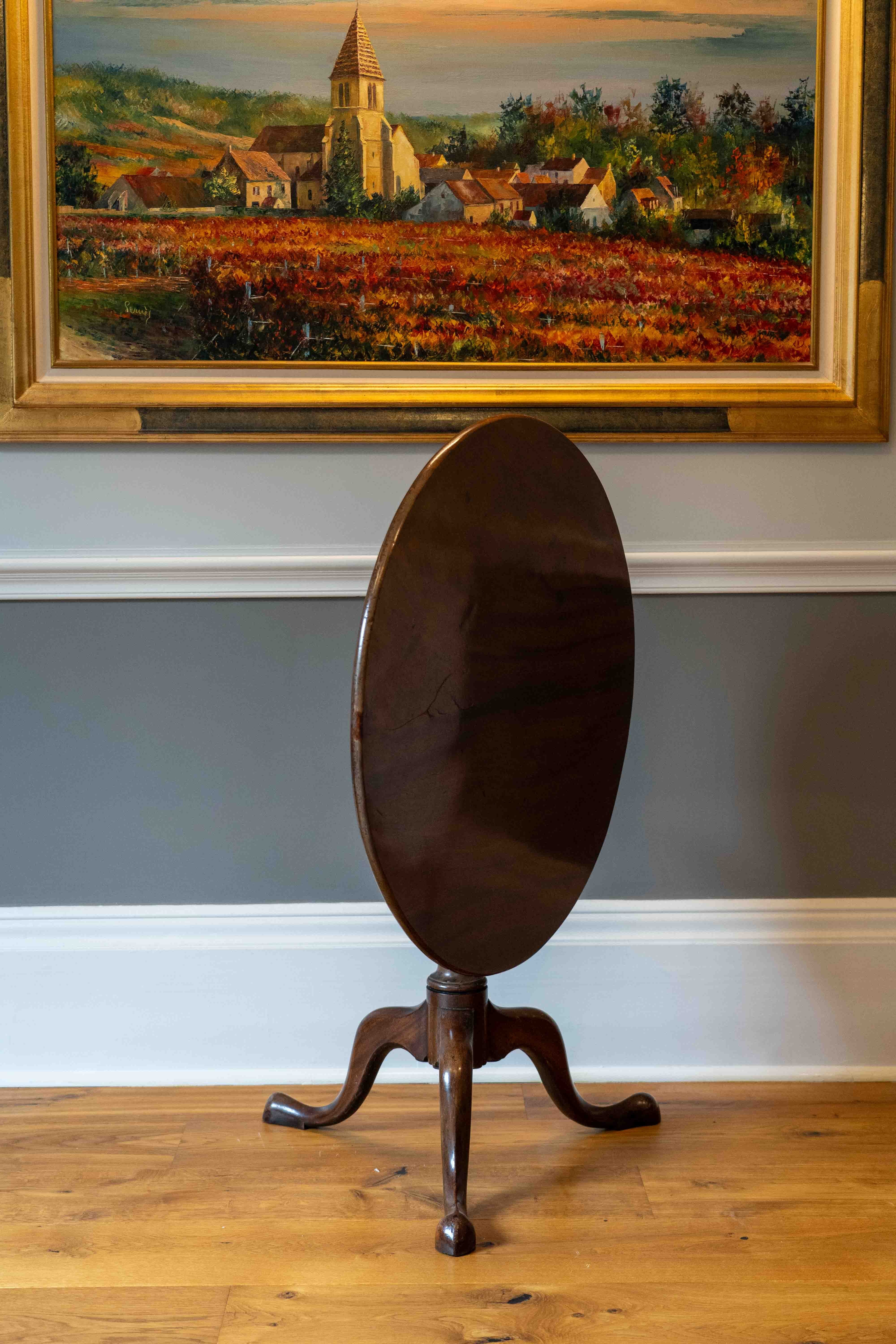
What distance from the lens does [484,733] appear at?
121cm

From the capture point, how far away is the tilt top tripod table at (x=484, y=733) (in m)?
1.12

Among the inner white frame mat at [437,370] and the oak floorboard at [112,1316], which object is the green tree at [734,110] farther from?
the oak floorboard at [112,1316]

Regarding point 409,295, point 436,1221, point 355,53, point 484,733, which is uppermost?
point 355,53

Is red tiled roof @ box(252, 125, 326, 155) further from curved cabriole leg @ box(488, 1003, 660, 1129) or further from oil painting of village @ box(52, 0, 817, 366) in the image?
curved cabriole leg @ box(488, 1003, 660, 1129)

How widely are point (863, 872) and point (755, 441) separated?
2.47ft

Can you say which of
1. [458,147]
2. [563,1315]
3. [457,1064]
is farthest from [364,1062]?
[458,147]

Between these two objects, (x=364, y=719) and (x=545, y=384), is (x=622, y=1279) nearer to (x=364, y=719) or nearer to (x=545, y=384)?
(x=364, y=719)

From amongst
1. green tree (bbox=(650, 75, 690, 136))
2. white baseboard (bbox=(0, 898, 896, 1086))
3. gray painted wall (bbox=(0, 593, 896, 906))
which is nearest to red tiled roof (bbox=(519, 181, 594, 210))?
green tree (bbox=(650, 75, 690, 136))

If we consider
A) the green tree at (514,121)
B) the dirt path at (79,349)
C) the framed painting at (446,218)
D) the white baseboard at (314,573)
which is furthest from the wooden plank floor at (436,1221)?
the green tree at (514,121)

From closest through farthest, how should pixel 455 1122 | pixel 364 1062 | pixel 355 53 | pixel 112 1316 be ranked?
pixel 112 1316 < pixel 455 1122 < pixel 364 1062 < pixel 355 53

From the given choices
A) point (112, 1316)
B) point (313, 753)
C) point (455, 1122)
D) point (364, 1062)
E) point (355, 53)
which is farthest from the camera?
point (313, 753)

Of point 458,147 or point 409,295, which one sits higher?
point 458,147

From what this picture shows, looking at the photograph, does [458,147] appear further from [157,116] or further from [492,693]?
[492,693]

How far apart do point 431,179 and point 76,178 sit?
0.56 m
